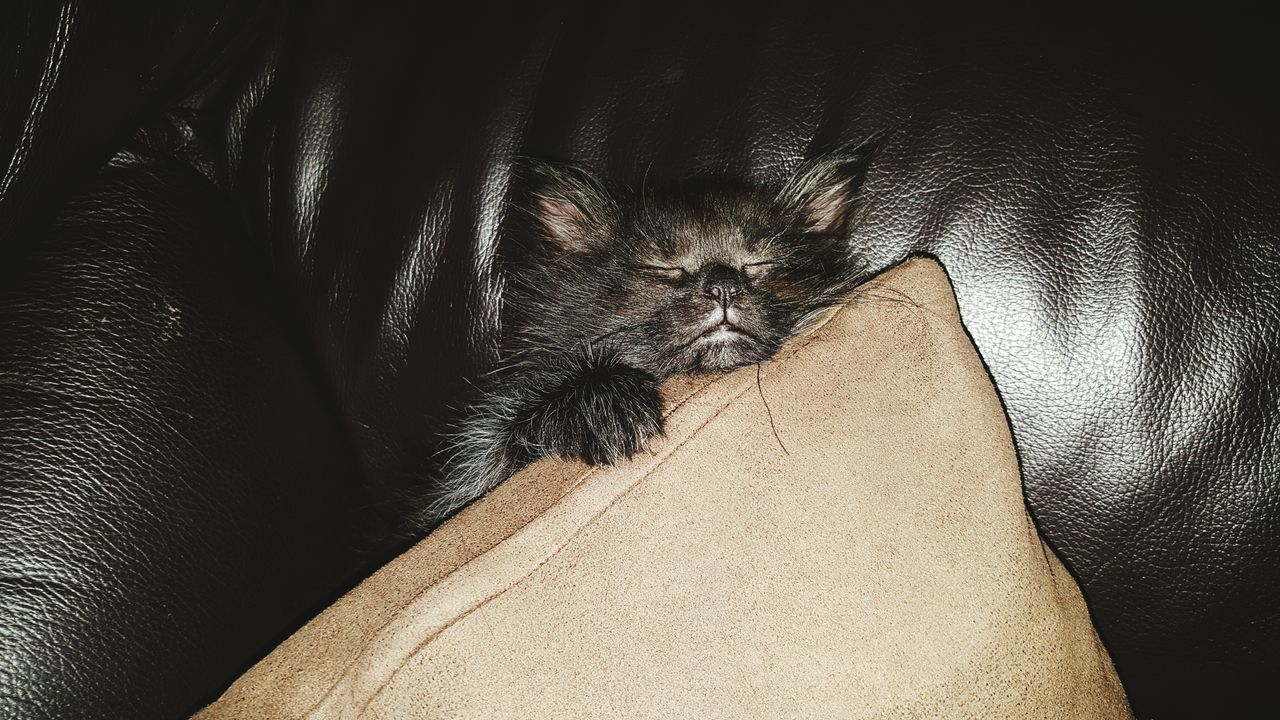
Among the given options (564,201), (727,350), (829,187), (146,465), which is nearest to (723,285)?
(727,350)

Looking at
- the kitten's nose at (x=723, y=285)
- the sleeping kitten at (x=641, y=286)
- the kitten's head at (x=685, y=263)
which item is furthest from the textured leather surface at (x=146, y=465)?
the kitten's nose at (x=723, y=285)

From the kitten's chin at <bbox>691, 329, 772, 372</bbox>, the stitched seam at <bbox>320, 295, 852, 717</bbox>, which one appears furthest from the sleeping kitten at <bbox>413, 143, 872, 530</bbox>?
the stitched seam at <bbox>320, 295, 852, 717</bbox>

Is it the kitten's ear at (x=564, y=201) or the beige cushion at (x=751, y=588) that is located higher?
the kitten's ear at (x=564, y=201)

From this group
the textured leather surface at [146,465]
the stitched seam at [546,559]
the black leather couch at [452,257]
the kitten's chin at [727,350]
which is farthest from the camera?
the kitten's chin at [727,350]

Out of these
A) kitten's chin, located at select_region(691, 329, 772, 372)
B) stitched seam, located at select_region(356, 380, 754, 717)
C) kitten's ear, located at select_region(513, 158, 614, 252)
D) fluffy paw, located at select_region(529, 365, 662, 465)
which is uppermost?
kitten's ear, located at select_region(513, 158, 614, 252)

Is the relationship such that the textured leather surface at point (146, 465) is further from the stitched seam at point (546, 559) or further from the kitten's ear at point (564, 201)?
the kitten's ear at point (564, 201)

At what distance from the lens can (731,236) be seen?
1.85 m

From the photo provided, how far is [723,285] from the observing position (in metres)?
1.68

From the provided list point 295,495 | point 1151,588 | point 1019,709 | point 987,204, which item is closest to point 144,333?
point 295,495

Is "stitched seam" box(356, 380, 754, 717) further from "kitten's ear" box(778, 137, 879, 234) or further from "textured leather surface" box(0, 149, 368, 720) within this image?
"kitten's ear" box(778, 137, 879, 234)

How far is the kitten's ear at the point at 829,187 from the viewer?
5.46ft

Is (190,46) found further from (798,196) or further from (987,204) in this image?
(987,204)

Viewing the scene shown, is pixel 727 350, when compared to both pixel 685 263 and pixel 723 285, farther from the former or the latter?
pixel 685 263

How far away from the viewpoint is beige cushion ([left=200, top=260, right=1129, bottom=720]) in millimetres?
963
